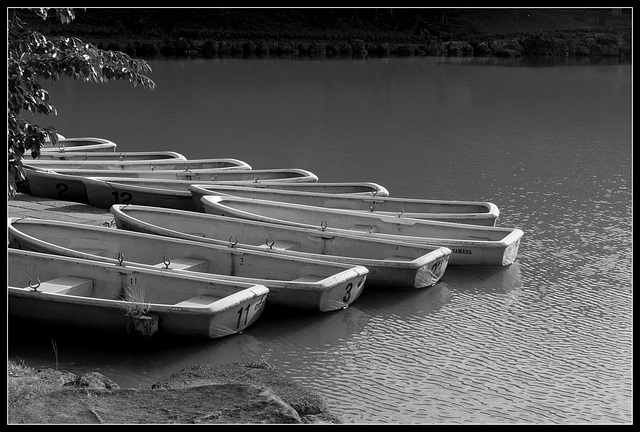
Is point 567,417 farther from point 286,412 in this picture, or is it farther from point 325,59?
point 325,59

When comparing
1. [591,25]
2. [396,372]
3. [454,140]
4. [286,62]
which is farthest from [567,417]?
[591,25]

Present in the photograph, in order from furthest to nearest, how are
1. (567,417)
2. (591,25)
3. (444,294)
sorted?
1. (591,25)
2. (444,294)
3. (567,417)

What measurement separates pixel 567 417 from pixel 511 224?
22.0ft

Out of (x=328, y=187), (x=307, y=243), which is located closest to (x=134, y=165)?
(x=328, y=187)

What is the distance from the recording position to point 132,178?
14.8 metres

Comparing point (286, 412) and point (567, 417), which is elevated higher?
point (286, 412)

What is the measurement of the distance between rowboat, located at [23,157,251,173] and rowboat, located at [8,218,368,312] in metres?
4.41

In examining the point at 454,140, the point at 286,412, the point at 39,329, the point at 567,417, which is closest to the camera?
the point at 286,412

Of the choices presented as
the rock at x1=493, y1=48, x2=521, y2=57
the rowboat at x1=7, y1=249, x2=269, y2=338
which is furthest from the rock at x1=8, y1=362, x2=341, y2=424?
the rock at x1=493, y1=48, x2=521, y2=57

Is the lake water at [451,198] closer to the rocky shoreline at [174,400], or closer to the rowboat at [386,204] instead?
the rowboat at [386,204]

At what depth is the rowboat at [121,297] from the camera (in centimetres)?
890

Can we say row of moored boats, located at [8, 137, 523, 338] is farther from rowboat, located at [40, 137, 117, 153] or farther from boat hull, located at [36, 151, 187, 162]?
rowboat, located at [40, 137, 117, 153]

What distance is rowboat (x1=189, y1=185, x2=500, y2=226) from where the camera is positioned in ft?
41.6

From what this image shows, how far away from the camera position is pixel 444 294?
11117 millimetres
